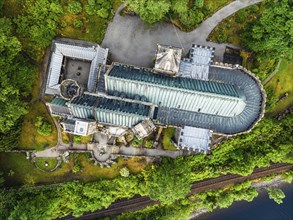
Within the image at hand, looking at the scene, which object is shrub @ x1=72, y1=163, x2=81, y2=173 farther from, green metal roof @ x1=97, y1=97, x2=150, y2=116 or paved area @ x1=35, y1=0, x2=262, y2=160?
green metal roof @ x1=97, y1=97, x2=150, y2=116

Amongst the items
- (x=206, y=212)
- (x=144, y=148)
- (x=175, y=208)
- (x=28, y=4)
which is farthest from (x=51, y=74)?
(x=206, y=212)

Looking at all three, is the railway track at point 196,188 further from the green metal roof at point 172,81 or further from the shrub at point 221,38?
the shrub at point 221,38

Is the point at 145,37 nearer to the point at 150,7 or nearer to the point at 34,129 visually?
the point at 150,7

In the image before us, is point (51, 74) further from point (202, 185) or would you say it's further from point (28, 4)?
point (202, 185)

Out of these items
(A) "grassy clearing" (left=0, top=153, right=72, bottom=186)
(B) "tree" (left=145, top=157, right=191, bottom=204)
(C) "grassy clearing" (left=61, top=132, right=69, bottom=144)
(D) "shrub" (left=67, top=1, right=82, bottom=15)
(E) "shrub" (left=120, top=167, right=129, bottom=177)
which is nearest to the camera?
(B) "tree" (left=145, top=157, right=191, bottom=204)

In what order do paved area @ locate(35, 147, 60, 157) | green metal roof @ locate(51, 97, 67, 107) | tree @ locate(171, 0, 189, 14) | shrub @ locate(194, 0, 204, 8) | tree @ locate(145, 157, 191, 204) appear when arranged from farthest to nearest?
paved area @ locate(35, 147, 60, 157) → shrub @ locate(194, 0, 204, 8) → green metal roof @ locate(51, 97, 67, 107) → tree @ locate(145, 157, 191, 204) → tree @ locate(171, 0, 189, 14)

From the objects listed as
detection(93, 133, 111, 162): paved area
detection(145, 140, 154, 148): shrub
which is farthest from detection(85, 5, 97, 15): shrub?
detection(145, 140, 154, 148): shrub

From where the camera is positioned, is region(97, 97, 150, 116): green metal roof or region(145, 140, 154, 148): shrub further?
region(145, 140, 154, 148): shrub

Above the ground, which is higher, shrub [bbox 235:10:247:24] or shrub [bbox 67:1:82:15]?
shrub [bbox 235:10:247:24]
